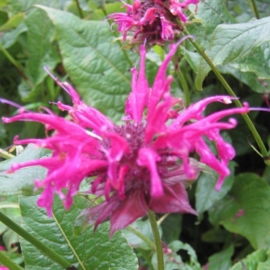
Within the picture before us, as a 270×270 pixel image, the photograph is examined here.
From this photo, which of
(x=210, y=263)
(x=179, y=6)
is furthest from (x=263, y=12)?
(x=210, y=263)

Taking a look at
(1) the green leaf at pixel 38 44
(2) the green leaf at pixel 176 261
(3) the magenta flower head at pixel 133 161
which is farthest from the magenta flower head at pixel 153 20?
(1) the green leaf at pixel 38 44

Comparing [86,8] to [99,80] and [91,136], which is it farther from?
[91,136]

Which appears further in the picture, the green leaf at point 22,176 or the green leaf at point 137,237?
the green leaf at point 137,237

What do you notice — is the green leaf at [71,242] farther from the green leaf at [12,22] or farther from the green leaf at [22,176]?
the green leaf at [12,22]

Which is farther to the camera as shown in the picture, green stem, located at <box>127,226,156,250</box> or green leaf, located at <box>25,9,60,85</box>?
green leaf, located at <box>25,9,60,85</box>

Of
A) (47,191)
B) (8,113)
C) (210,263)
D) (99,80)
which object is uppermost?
(47,191)

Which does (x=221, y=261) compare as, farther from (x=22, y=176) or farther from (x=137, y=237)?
(x=22, y=176)

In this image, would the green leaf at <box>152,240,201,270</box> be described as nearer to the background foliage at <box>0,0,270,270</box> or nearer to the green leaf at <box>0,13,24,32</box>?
the background foliage at <box>0,0,270,270</box>

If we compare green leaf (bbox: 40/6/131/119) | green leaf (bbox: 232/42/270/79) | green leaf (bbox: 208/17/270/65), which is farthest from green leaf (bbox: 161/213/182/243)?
green leaf (bbox: 208/17/270/65)
